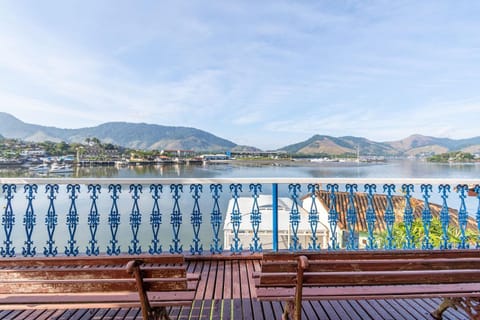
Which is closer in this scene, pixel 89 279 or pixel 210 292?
pixel 89 279

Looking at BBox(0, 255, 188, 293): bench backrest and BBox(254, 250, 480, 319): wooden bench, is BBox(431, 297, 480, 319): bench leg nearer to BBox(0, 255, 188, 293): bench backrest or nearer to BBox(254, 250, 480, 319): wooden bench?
BBox(254, 250, 480, 319): wooden bench

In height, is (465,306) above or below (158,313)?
below

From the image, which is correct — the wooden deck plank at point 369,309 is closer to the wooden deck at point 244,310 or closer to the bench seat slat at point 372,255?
the wooden deck at point 244,310

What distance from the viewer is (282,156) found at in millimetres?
12875

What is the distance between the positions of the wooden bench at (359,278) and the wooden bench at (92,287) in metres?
0.64

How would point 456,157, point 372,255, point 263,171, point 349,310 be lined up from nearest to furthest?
point 372,255 < point 349,310 < point 263,171 < point 456,157

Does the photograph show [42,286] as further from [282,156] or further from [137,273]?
[282,156]

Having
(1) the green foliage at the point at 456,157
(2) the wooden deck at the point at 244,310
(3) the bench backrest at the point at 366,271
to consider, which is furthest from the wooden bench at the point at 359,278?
(1) the green foliage at the point at 456,157

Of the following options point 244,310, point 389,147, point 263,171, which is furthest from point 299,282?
point 389,147

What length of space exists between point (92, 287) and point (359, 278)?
184 centimetres

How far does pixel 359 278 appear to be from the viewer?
1711 mm

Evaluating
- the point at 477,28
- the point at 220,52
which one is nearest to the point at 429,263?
the point at 477,28

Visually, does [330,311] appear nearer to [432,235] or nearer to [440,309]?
[440,309]

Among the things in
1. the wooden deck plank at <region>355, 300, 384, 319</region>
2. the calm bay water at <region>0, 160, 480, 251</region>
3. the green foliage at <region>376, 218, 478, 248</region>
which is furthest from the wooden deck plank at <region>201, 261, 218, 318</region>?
the calm bay water at <region>0, 160, 480, 251</region>
